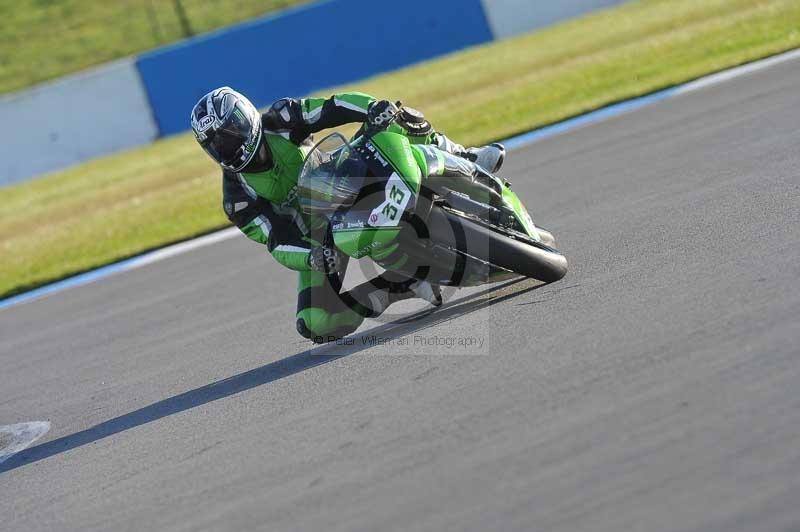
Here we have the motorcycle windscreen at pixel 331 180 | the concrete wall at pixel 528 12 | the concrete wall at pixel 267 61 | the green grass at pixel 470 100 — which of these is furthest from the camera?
the concrete wall at pixel 528 12

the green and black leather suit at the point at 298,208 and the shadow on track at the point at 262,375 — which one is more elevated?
the green and black leather suit at the point at 298,208

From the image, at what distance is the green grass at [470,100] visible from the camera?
14.2 m

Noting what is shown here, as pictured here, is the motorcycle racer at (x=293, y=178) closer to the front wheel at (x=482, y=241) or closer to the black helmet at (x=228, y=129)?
the black helmet at (x=228, y=129)

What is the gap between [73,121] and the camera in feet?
80.5

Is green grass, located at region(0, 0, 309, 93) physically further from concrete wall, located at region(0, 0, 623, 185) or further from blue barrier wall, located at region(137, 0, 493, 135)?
blue barrier wall, located at region(137, 0, 493, 135)

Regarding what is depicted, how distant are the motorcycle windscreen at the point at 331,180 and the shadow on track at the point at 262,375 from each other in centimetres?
93

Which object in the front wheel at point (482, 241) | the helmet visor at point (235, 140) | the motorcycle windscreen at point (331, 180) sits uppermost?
the helmet visor at point (235, 140)

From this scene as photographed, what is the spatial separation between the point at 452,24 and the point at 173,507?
20.7 m

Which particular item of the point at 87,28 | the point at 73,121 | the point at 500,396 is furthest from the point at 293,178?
the point at 87,28

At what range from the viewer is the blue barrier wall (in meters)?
24.4

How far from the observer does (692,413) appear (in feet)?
13.7

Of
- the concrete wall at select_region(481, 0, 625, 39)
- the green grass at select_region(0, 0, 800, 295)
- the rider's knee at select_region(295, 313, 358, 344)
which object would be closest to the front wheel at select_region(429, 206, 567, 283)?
the rider's knee at select_region(295, 313, 358, 344)

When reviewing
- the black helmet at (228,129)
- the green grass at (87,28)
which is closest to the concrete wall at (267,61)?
the green grass at (87,28)

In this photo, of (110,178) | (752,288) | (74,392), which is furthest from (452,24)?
(752,288)
